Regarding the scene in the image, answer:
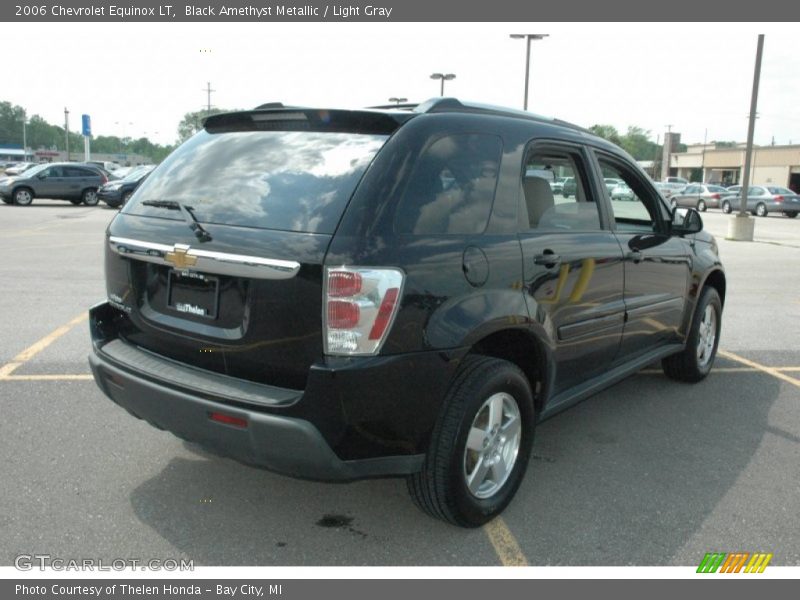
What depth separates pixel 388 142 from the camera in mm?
2877

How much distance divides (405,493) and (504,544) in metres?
0.64

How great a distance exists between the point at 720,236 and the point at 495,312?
64.8 ft

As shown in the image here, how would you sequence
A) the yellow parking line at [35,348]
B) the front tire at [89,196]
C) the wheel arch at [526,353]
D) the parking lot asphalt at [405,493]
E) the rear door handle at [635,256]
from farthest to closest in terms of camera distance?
the front tire at [89,196] < the yellow parking line at [35,348] < the rear door handle at [635,256] < the wheel arch at [526,353] < the parking lot asphalt at [405,493]

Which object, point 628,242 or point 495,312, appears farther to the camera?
point 628,242

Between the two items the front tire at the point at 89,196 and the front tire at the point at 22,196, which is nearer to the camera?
the front tire at the point at 22,196

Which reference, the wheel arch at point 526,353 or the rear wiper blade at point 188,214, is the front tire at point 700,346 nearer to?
the wheel arch at point 526,353

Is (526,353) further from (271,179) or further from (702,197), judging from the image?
(702,197)

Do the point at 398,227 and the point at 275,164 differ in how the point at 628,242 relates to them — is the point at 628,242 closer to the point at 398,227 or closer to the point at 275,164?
the point at 398,227

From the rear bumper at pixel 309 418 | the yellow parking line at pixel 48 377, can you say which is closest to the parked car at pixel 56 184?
the yellow parking line at pixel 48 377

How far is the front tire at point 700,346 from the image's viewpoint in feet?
17.4

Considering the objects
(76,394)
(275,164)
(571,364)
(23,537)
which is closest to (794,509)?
(571,364)

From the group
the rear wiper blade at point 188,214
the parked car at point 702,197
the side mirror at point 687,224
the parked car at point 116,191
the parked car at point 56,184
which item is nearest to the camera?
the rear wiper blade at point 188,214

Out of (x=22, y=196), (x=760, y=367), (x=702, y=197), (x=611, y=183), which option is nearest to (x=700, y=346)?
(x=760, y=367)

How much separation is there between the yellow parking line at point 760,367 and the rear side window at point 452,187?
3817mm
